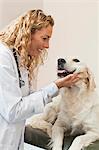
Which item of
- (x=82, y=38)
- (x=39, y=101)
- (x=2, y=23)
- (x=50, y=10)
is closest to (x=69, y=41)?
(x=82, y=38)

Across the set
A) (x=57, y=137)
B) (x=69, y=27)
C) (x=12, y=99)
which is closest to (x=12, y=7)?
(x=69, y=27)

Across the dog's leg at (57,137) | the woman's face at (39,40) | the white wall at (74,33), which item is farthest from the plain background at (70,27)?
the woman's face at (39,40)

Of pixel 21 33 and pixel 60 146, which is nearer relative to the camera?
pixel 21 33

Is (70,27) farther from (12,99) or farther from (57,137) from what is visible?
(12,99)

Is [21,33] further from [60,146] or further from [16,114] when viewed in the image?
[60,146]

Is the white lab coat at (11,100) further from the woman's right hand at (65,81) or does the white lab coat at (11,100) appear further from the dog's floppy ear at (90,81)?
the dog's floppy ear at (90,81)

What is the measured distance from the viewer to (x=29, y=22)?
1.38 meters

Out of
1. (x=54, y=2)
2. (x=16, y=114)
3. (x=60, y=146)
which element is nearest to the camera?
(x=16, y=114)

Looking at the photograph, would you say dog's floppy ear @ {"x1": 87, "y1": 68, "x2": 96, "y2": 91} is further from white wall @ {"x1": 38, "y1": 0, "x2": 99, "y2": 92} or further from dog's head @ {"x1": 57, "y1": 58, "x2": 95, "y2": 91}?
white wall @ {"x1": 38, "y1": 0, "x2": 99, "y2": 92}

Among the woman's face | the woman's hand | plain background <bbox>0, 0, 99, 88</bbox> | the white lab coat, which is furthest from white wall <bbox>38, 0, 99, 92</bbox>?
the white lab coat

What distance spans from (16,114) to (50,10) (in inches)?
80.2

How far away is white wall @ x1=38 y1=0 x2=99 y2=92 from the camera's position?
2656 mm

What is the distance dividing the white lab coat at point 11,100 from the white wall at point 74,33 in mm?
1298

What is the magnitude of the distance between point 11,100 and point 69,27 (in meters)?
1.77
